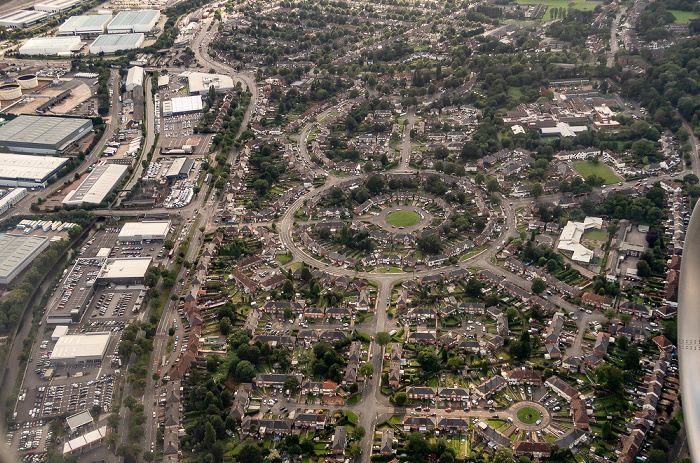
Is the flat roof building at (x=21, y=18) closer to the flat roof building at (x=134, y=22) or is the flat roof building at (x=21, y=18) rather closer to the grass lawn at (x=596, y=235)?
the flat roof building at (x=134, y=22)

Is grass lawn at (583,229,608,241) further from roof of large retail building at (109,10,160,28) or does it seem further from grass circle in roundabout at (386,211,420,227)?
roof of large retail building at (109,10,160,28)

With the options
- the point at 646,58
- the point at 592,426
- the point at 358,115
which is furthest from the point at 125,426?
the point at 646,58

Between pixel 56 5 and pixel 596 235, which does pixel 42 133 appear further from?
pixel 596 235

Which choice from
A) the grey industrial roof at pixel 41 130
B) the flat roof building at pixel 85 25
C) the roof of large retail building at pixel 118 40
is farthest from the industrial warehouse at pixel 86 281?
the flat roof building at pixel 85 25

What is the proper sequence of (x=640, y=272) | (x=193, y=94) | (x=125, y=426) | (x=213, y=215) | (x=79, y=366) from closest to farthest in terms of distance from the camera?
(x=125, y=426) → (x=79, y=366) → (x=640, y=272) → (x=213, y=215) → (x=193, y=94)

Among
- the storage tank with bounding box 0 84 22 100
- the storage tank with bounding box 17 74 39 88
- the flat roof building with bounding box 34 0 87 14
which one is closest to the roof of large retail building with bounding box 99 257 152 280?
the storage tank with bounding box 0 84 22 100

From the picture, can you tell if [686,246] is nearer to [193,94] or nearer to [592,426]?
[592,426]

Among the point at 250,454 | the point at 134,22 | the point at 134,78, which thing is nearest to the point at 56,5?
the point at 134,22

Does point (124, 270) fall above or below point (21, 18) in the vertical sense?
below
